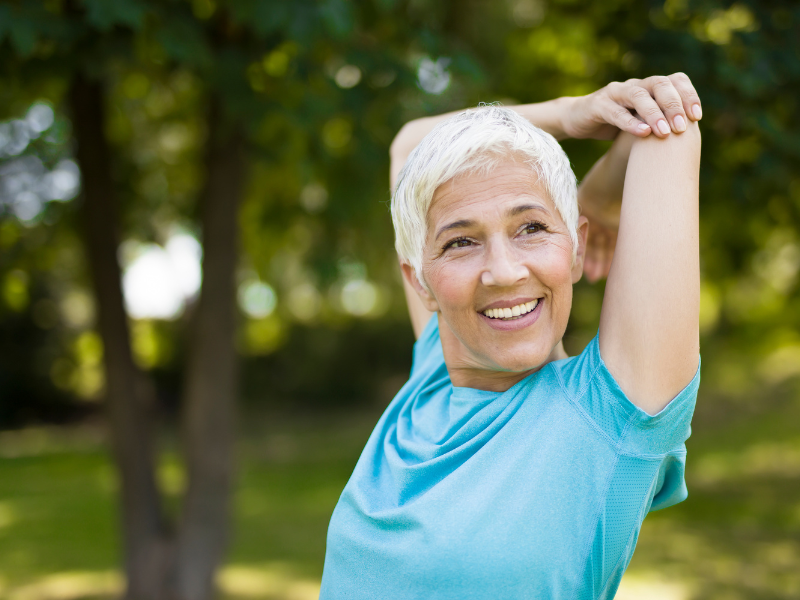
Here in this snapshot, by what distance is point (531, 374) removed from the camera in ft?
4.71

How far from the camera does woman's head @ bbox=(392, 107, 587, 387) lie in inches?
53.2

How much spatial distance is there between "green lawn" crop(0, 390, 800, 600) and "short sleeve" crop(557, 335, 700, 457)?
4.59 meters

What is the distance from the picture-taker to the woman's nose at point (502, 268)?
1.32 m

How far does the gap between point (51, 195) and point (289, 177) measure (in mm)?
1979

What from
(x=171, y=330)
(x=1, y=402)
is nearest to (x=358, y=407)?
(x=171, y=330)

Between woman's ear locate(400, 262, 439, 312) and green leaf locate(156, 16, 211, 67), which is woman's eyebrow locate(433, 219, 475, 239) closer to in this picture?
woman's ear locate(400, 262, 439, 312)

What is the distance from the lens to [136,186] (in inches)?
222

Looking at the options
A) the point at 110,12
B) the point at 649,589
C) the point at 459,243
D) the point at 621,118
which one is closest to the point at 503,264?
the point at 459,243

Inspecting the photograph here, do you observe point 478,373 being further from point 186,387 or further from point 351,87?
point 186,387

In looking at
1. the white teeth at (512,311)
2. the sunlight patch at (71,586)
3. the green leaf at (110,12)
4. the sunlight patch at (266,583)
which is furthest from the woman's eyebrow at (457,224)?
the sunlight patch at (71,586)

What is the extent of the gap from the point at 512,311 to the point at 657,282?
271 mm

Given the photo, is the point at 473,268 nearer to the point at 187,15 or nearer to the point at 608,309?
the point at 608,309

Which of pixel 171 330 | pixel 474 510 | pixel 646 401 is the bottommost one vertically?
pixel 171 330

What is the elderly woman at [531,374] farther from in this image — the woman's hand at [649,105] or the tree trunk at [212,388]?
the tree trunk at [212,388]
